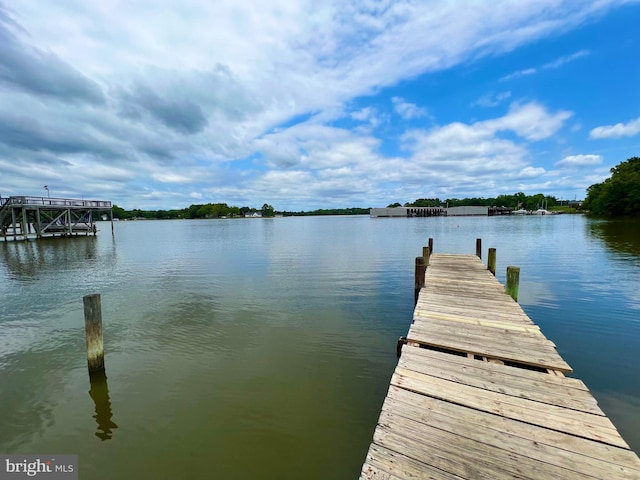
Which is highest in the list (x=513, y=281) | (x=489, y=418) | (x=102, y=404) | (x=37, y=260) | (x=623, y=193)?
(x=623, y=193)

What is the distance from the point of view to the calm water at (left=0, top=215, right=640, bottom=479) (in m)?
4.52

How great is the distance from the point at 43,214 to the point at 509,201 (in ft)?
677

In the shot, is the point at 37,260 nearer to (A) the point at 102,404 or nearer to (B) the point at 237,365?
A: (A) the point at 102,404

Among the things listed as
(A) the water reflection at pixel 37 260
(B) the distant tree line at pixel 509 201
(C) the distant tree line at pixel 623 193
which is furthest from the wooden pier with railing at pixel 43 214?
(B) the distant tree line at pixel 509 201

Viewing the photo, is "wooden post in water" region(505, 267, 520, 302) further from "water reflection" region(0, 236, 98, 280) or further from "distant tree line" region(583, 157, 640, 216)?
"distant tree line" region(583, 157, 640, 216)

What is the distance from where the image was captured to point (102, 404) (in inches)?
221

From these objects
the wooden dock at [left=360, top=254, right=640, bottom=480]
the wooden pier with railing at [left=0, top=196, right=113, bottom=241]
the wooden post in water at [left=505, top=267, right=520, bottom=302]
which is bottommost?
the wooden dock at [left=360, top=254, right=640, bottom=480]

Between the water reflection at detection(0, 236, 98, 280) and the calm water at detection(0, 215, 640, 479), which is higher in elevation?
the water reflection at detection(0, 236, 98, 280)

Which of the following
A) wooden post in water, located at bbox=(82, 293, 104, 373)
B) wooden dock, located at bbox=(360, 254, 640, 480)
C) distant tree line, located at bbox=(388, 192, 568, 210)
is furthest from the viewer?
distant tree line, located at bbox=(388, 192, 568, 210)

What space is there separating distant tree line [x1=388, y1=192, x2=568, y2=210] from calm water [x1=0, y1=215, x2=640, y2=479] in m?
182

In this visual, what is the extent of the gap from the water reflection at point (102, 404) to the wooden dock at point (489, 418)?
→ 4582 millimetres

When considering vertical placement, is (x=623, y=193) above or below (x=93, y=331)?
above

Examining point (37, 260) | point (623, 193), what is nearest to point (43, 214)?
point (37, 260)

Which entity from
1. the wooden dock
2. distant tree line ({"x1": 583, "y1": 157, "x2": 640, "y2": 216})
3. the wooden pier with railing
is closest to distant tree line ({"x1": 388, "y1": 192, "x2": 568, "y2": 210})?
distant tree line ({"x1": 583, "y1": 157, "x2": 640, "y2": 216})
